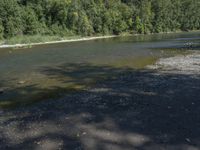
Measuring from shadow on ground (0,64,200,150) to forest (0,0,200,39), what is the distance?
47.4 m

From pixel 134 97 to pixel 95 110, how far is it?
90.2 inches

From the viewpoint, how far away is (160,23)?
105188 millimetres

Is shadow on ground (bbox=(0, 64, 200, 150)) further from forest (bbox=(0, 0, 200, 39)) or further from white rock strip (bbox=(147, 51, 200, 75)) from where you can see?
forest (bbox=(0, 0, 200, 39))

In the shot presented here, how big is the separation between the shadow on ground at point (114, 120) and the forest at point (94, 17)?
47.4 meters

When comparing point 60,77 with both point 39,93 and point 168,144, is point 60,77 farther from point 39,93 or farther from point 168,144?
point 168,144

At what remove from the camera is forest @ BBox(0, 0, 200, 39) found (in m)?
59.4

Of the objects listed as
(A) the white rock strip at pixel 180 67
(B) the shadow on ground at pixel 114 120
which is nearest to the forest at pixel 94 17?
(A) the white rock strip at pixel 180 67

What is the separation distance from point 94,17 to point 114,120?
75.5m

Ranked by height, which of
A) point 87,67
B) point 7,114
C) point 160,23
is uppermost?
point 7,114

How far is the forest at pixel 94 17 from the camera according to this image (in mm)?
59375

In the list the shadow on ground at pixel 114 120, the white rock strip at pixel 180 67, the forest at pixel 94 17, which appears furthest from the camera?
the forest at pixel 94 17

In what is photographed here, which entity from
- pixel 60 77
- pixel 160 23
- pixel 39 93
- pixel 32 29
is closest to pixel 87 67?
pixel 60 77

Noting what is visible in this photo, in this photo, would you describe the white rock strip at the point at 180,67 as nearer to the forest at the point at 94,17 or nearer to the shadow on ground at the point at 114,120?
the shadow on ground at the point at 114,120

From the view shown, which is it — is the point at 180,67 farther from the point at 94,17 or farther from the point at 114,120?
the point at 94,17
